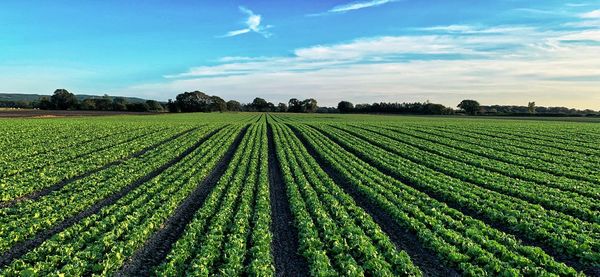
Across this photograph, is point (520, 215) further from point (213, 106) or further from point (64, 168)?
point (213, 106)

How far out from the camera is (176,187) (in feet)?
60.5

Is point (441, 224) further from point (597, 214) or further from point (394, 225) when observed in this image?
point (597, 214)

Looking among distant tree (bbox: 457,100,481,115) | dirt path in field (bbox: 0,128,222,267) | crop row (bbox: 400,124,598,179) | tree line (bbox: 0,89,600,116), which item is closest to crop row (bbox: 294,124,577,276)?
dirt path in field (bbox: 0,128,222,267)

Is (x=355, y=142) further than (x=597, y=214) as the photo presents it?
Yes

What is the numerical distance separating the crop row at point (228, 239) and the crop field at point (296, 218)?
58mm

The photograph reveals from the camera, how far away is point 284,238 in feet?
40.7

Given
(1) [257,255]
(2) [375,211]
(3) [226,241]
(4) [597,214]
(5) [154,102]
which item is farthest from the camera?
(5) [154,102]

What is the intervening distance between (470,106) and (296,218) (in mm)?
159517

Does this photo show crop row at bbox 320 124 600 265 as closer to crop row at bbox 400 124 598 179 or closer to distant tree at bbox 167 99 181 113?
crop row at bbox 400 124 598 179

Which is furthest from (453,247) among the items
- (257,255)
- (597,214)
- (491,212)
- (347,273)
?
(597,214)

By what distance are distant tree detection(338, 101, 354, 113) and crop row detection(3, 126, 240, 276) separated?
173380mm

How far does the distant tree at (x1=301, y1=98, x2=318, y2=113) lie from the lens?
19462 centimetres

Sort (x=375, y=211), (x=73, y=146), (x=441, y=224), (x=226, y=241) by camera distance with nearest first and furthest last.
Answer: (x=226, y=241), (x=441, y=224), (x=375, y=211), (x=73, y=146)

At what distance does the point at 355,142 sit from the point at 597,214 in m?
26.3
